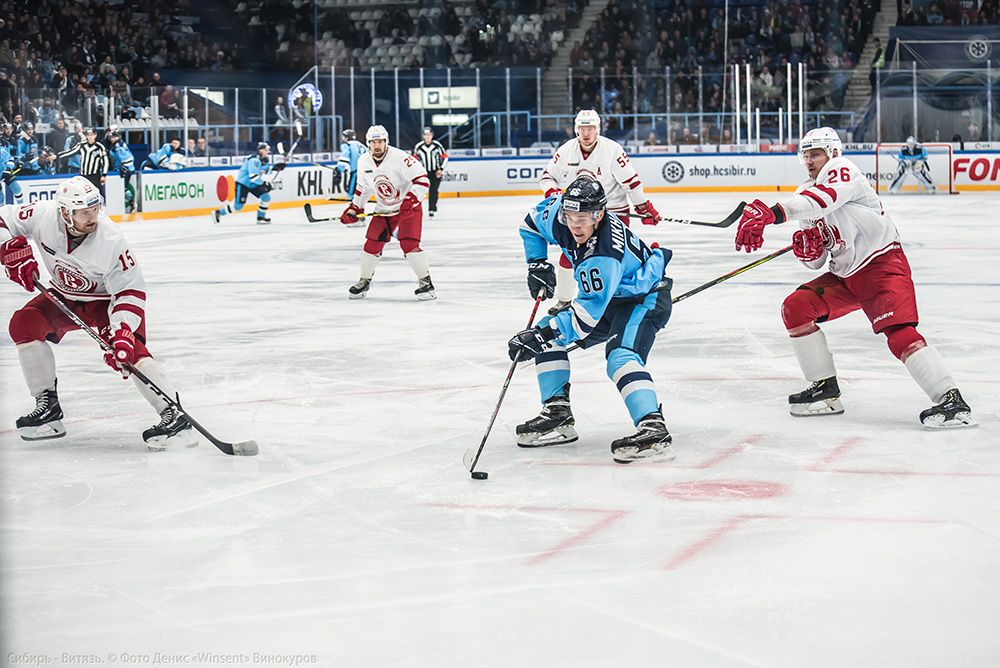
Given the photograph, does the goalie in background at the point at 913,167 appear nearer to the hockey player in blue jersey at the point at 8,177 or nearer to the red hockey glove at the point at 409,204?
the red hockey glove at the point at 409,204

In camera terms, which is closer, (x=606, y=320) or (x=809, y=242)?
(x=606, y=320)

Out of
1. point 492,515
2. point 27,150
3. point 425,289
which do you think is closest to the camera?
point 492,515

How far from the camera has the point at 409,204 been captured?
27.8 ft

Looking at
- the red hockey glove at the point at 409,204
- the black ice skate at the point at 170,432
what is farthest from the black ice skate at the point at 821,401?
the red hockey glove at the point at 409,204

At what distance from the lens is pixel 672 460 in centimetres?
399

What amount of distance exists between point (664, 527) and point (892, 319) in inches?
64.5

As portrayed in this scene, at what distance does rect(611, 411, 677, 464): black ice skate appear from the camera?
396 centimetres

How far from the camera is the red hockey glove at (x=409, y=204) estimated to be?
8.45m

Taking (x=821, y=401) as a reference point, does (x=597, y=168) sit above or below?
above

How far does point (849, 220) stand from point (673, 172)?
1688 centimetres

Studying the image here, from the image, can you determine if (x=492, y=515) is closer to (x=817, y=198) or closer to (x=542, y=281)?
(x=542, y=281)

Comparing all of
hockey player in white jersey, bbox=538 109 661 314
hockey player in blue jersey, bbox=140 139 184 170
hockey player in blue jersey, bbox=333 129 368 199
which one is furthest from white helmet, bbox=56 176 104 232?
hockey player in blue jersey, bbox=140 139 184 170

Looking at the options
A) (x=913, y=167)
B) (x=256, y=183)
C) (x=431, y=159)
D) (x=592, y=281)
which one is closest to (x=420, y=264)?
(x=592, y=281)

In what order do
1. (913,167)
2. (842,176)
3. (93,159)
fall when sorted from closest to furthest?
(842,176), (93,159), (913,167)
